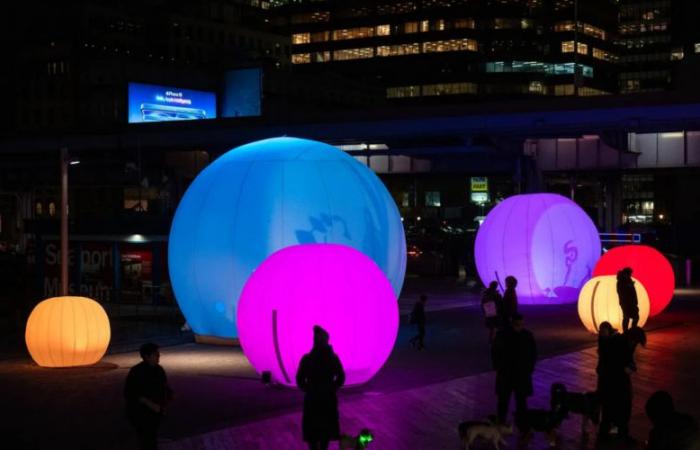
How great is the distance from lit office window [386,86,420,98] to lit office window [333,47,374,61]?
8.09 metres

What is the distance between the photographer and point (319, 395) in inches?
478

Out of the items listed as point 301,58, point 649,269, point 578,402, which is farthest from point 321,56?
point 578,402

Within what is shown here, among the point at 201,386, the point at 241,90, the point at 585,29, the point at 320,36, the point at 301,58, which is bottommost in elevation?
the point at 201,386

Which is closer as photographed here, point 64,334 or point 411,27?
point 64,334

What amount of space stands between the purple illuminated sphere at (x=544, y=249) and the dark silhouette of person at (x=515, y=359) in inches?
673

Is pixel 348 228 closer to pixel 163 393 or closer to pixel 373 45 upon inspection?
pixel 163 393

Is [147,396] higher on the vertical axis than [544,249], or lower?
lower

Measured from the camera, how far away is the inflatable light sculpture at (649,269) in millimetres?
27750

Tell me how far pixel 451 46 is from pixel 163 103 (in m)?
86.6

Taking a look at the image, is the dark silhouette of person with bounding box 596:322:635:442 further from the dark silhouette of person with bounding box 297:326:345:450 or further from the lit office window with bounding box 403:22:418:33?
the lit office window with bounding box 403:22:418:33

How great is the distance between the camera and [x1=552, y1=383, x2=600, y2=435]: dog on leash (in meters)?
13.3

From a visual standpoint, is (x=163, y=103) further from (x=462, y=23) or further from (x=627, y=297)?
(x=462, y=23)

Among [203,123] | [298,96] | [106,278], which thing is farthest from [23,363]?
[298,96]

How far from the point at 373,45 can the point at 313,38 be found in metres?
12.9
